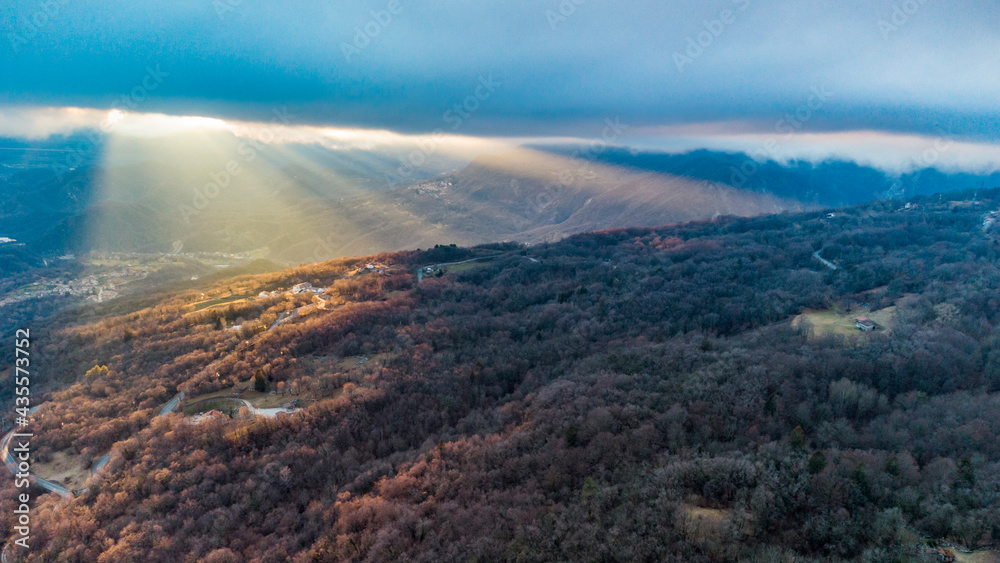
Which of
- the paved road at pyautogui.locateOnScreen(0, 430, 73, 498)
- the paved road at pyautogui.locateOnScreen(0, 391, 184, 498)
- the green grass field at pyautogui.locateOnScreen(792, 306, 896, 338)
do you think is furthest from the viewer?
the green grass field at pyautogui.locateOnScreen(792, 306, 896, 338)

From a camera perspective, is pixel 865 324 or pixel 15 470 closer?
pixel 15 470

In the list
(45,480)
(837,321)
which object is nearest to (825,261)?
(837,321)

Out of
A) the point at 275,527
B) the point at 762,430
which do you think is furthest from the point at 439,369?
the point at 762,430

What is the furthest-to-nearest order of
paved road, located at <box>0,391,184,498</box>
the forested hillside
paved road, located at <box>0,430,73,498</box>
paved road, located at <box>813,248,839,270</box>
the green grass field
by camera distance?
paved road, located at <box>813,248,839,270</box>
the green grass field
paved road, located at <box>0,391,184,498</box>
paved road, located at <box>0,430,73,498</box>
the forested hillside

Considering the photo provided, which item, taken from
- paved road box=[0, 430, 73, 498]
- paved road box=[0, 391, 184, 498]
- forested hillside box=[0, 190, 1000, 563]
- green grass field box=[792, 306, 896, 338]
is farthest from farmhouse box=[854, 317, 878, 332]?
paved road box=[0, 430, 73, 498]

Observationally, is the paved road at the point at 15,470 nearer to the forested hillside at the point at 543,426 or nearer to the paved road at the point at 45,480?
the paved road at the point at 45,480

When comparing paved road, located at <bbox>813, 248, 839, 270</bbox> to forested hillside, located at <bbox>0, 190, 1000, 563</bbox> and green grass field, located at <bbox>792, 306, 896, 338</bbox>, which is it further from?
green grass field, located at <bbox>792, 306, 896, 338</bbox>

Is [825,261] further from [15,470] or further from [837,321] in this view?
[15,470]

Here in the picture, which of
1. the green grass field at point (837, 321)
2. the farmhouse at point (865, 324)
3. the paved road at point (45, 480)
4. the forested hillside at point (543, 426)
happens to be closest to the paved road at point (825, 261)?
the forested hillside at point (543, 426)

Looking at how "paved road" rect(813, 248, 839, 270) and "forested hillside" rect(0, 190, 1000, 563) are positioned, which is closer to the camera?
"forested hillside" rect(0, 190, 1000, 563)
